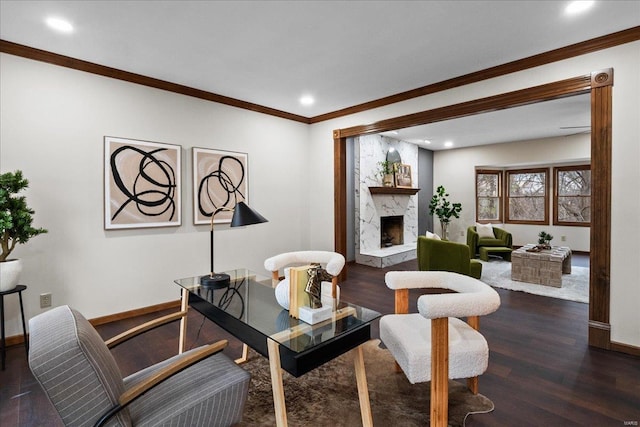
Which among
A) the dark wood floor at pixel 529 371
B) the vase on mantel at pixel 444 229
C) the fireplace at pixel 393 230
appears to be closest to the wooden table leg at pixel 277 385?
the dark wood floor at pixel 529 371

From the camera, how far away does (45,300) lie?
2918mm

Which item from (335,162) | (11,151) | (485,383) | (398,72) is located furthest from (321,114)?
(485,383)

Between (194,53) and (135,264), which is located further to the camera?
(135,264)

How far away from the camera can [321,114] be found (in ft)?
16.0

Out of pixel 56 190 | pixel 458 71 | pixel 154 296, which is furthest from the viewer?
pixel 154 296

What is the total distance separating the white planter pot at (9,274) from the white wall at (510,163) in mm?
8104

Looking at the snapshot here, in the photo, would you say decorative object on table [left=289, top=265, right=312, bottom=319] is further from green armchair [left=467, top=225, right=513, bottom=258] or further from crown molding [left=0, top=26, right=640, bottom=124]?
green armchair [left=467, top=225, right=513, bottom=258]

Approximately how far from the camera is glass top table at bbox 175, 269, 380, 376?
1.47m

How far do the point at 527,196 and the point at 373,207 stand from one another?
439cm

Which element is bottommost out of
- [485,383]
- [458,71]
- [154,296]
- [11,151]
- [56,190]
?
[485,383]

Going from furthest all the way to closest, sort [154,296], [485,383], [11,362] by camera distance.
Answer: [154,296], [11,362], [485,383]

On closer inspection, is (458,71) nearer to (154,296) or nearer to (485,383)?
(485,383)

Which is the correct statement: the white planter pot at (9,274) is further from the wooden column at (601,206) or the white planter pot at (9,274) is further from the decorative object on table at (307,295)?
the wooden column at (601,206)

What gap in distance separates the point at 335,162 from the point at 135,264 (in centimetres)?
296
